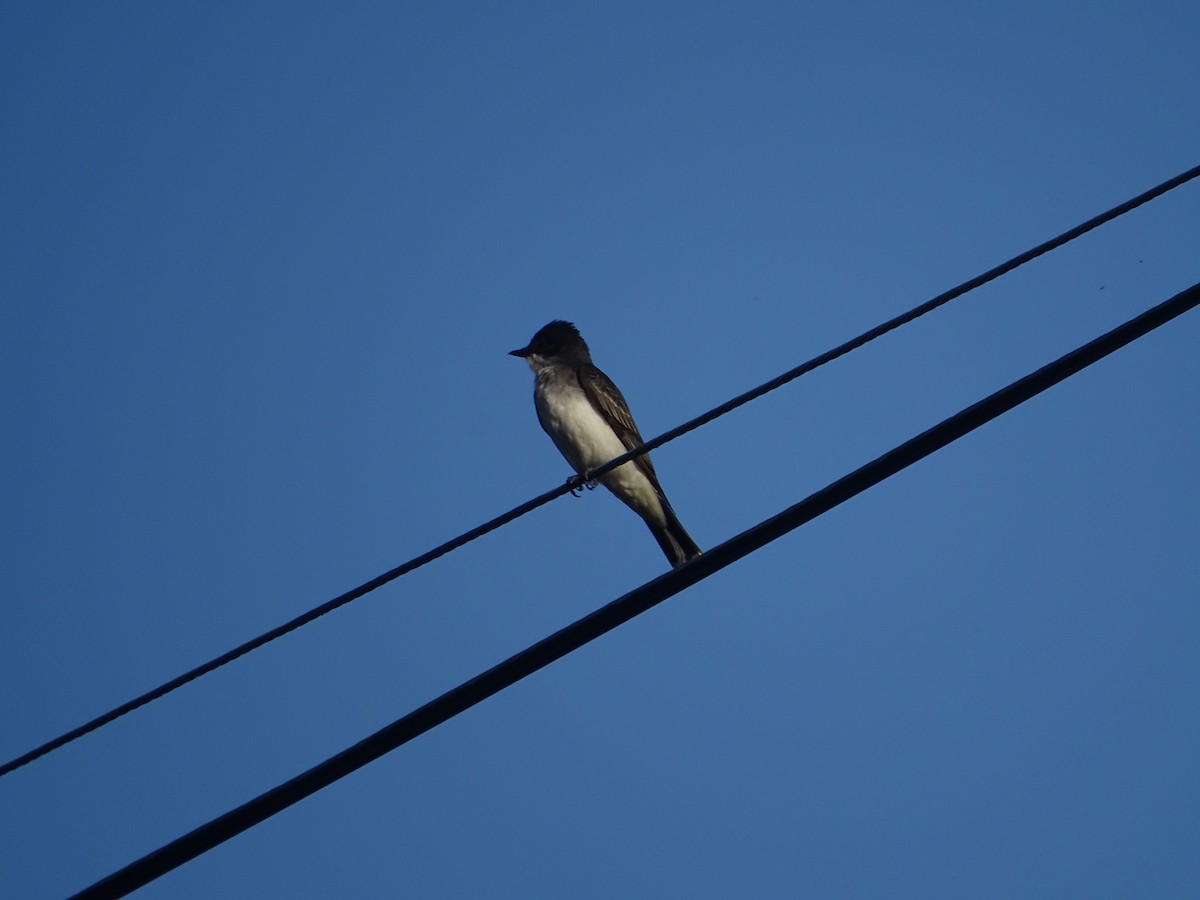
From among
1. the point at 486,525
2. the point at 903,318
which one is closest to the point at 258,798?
the point at 486,525

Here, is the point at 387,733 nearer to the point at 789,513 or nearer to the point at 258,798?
the point at 258,798

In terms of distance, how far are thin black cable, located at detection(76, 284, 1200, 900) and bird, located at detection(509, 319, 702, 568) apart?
5545 millimetres

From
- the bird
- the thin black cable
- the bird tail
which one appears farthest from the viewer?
the bird

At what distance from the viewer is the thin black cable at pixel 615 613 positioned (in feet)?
12.5

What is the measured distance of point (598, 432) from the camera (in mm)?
10500

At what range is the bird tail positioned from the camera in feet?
32.6

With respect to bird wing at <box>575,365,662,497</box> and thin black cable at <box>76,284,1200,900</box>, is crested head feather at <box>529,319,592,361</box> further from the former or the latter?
thin black cable at <box>76,284,1200,900</box>

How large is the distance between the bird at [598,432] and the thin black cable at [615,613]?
5.54 m

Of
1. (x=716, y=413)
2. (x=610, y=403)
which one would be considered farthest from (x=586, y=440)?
(x=716, y=413)

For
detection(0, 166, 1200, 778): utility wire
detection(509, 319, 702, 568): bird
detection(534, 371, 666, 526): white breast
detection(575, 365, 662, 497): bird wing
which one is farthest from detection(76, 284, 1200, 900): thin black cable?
detection(575, 365, 662, 497): bird wing

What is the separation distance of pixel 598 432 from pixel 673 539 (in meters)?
1.04

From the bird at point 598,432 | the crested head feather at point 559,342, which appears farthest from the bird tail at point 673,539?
the crested head feather at point 559,342

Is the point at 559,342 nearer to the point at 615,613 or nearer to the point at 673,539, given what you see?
the point at 673,539

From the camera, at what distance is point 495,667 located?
13.0 feet
